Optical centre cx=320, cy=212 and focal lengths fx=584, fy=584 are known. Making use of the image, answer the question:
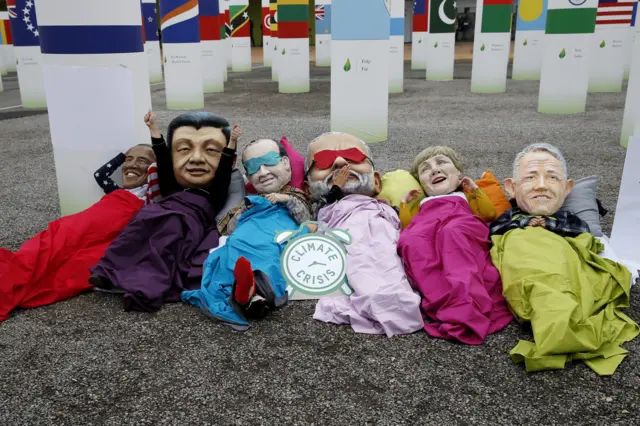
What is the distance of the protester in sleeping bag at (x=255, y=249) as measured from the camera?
110 inches

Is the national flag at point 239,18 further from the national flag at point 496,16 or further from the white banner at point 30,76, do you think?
the national flag at point 496,16

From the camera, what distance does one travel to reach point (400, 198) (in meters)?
3.70

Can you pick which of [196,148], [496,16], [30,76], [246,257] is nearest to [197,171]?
[196,148]

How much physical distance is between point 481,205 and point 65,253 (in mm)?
2371

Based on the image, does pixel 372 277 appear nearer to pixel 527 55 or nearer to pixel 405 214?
pixel 405 214

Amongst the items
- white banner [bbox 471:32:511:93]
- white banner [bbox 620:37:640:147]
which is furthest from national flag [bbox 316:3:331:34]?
white banner [bbox 620:37:640:147]

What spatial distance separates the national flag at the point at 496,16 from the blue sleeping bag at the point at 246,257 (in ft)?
29.5

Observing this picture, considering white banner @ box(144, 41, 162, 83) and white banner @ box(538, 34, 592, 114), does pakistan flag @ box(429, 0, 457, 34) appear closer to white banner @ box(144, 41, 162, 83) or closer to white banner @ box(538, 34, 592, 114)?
white banner @ box(538, 34, 592, 114)

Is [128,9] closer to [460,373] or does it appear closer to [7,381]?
[7,381]

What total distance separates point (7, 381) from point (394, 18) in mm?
10370

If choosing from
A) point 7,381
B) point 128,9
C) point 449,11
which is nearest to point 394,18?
point 449,11

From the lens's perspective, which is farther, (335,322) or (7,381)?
(335,322)

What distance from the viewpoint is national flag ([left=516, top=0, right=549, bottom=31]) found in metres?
12.9

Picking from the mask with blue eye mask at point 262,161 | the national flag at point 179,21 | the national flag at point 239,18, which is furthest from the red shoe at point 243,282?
the national flag at point 239,18
